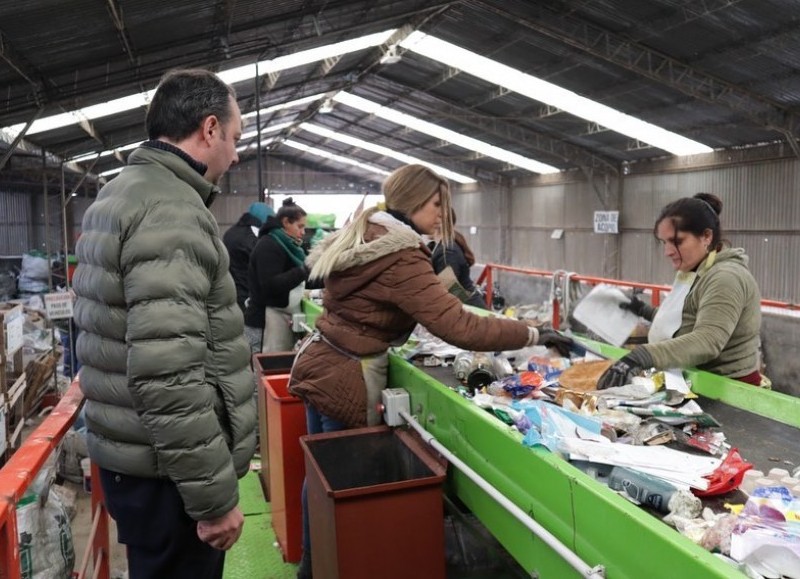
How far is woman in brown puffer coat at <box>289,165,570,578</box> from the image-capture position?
6.75ft

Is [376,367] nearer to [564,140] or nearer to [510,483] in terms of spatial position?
[510,483]

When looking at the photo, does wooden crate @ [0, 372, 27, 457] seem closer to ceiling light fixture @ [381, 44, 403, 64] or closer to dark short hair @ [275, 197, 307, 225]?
dark short hair @ [275, 197, 307, 225]

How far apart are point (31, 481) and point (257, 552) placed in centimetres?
198

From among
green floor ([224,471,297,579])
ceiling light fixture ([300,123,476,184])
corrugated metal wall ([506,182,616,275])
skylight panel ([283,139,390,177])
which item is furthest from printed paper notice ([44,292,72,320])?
skylight panel ([283,139,390,177])

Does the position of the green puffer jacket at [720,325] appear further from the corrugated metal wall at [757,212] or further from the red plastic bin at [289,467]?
the corrugated metal wall at [757,212]

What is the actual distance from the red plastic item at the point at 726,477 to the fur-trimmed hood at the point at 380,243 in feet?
3.56

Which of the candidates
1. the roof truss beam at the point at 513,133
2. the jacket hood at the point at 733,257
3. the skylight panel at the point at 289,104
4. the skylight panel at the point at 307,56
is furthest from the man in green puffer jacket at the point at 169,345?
the skylight panel at the point at 289,104

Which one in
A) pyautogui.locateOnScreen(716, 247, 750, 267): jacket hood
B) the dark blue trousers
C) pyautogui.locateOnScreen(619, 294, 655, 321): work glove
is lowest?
the dark blue trousers

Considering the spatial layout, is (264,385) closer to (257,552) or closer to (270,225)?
(257,552)

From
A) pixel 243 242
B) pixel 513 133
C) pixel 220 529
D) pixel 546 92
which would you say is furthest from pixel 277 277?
pixel 513 133

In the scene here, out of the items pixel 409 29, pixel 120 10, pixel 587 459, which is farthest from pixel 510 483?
pixel 409 29

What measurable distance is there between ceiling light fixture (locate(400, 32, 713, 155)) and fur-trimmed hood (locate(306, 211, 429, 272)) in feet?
27.3

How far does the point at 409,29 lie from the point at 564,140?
5.19 meters

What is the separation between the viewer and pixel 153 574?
4.94 feet
